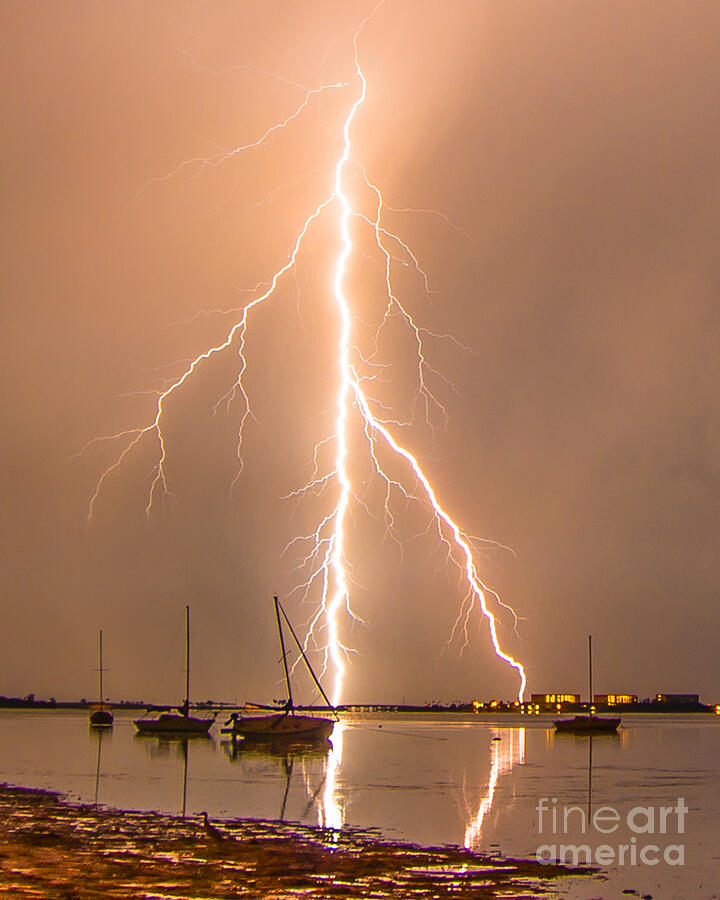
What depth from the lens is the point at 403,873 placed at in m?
17.7

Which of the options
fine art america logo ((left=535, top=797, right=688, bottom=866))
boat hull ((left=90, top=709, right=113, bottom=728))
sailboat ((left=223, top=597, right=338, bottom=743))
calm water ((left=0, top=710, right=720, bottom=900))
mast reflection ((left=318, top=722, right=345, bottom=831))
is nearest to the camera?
fine art america logo ((left=535, top=797, right=688, bottom=866))

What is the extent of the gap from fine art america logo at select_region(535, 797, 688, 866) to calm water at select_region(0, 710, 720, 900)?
0.07 meters

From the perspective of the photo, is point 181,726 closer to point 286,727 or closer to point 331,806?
point 286,727

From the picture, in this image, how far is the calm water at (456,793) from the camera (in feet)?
71.2

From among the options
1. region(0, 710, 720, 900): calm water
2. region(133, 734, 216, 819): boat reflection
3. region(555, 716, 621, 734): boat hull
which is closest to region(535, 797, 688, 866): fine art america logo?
region(0, 710, 720, 900): calm water

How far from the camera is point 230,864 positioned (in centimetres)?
1823

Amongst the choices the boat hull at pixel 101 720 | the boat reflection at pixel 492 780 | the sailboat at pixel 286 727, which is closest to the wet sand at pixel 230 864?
the boat reflection at pixel 492 780

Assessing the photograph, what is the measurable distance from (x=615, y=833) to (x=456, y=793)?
1056 cm

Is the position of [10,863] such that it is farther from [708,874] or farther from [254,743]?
[254,743]

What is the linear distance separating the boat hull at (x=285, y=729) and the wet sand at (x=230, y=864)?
1599 inches

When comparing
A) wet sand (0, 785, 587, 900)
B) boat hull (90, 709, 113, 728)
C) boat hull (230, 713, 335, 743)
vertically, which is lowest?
boat hull (90, 709, 113, 728)

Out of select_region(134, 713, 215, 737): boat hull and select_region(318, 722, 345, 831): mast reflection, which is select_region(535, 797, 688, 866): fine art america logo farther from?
select_region(134, 713, 215, 737): boat hull

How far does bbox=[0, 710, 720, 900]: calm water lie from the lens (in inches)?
854

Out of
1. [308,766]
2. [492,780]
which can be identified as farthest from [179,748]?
[492,780]
